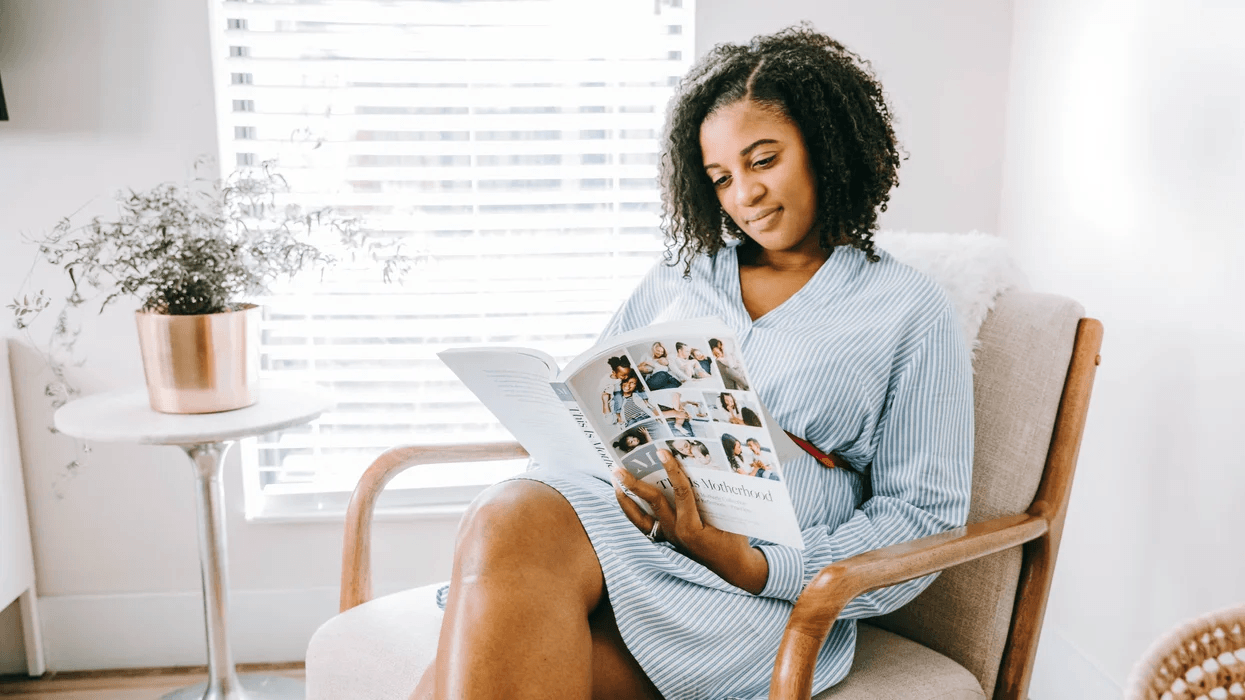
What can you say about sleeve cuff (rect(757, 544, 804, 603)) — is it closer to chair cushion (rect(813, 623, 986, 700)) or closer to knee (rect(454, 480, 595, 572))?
chair cushion (rect(813, 623, 986, 700))

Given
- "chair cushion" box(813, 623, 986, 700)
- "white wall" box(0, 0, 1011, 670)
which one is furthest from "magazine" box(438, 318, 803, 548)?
"white wall" box(0, 0, 1011, 670)

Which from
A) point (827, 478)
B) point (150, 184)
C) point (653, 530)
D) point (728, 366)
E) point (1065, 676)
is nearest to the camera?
point (728, 366)

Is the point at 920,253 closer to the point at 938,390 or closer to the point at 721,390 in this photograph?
the point at 938,390

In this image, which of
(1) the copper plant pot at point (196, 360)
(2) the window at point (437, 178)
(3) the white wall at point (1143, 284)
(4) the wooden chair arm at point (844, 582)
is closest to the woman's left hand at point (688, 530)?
(4) the wooden chair arm at point (844, 582)

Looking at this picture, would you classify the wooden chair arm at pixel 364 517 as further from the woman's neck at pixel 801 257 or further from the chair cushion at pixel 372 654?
the woman's neck at pixel 801 257

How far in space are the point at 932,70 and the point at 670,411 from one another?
54.6 inches

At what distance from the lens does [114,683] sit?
199 cm

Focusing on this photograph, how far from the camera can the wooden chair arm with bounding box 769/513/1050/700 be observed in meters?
0.88

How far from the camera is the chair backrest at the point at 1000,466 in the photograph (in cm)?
118

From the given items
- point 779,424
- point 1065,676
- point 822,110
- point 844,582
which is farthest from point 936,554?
point 1065,676

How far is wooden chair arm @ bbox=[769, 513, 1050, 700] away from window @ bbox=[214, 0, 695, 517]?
116cm

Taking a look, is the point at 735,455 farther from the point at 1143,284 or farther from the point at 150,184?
the point at 150,184

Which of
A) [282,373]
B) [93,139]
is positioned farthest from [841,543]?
[93,139]

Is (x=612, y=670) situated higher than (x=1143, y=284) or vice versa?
(x=1143, y=284)
